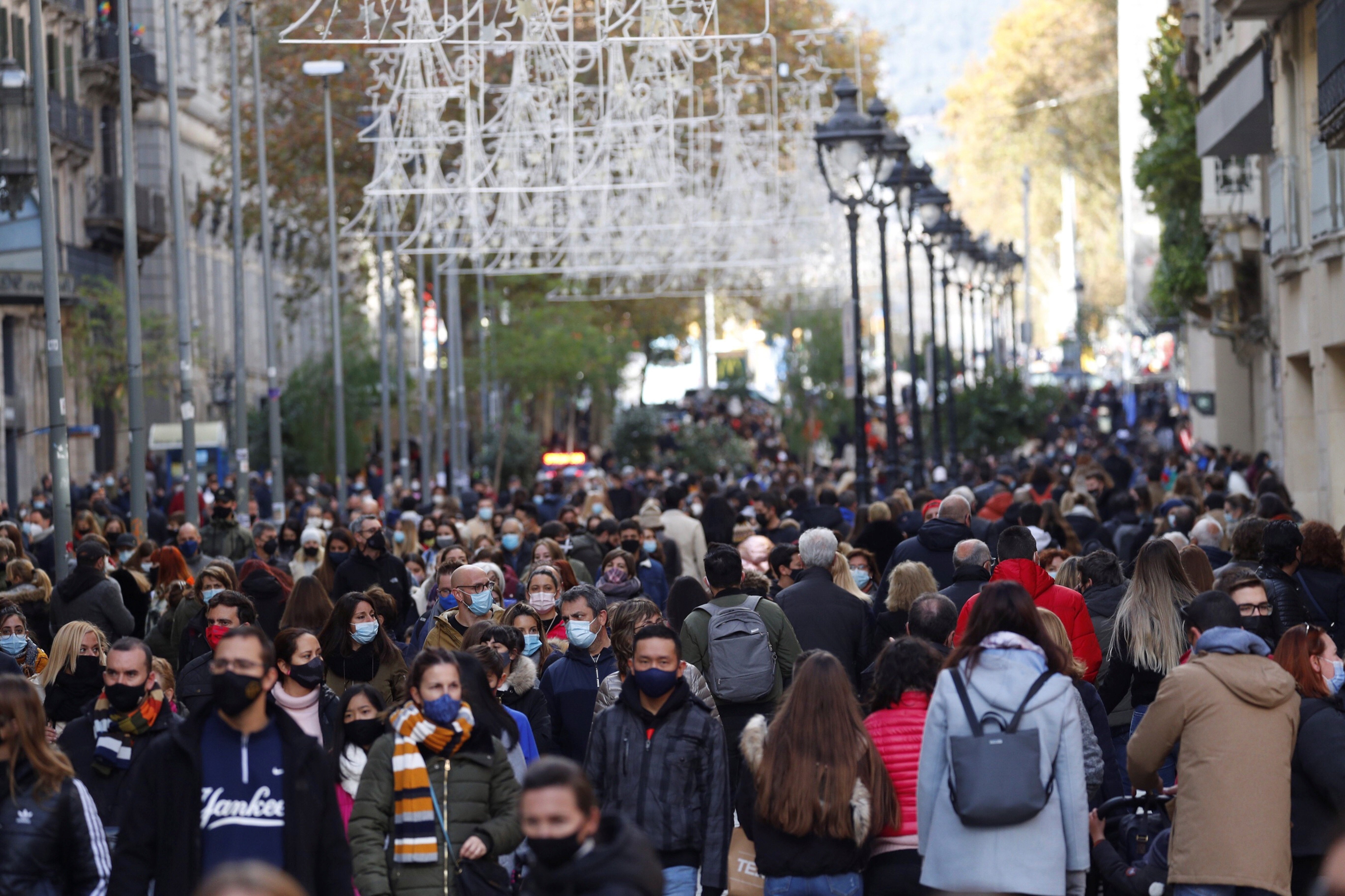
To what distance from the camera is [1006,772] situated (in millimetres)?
6145

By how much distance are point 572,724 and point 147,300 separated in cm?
4376

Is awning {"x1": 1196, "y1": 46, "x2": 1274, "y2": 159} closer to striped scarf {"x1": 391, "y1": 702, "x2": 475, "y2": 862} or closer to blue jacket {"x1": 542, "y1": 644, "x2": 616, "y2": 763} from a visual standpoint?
blue jacket {"x1": 542, "y1": 644, "x2": 616, "y2": 763}

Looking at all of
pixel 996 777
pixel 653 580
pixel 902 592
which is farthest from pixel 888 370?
pixel 996 777

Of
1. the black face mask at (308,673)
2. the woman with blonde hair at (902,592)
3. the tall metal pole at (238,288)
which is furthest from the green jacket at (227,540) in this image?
the tall metal pole at (238,288)

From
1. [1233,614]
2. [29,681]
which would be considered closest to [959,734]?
[1233,614]

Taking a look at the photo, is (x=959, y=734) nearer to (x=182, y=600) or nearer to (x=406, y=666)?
(x=406, y=666)

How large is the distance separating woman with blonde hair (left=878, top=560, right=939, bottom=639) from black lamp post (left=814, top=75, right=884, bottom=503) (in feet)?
27.1

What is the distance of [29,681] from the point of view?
6.48 meters

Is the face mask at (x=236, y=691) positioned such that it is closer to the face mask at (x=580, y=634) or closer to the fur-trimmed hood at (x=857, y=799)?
the fur-trimmed hood at (x=857, y=799)

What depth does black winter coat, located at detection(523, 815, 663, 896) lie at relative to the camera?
4.55m

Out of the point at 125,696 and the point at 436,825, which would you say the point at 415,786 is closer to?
the point at 436,825

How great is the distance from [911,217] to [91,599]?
51.8 ft

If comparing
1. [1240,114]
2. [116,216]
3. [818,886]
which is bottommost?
[818,886]

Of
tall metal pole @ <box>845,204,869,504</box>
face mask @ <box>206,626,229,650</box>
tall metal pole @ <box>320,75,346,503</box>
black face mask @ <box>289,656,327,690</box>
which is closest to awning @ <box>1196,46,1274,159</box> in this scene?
tall metal pole @ <box>845,204,869,504</box>
